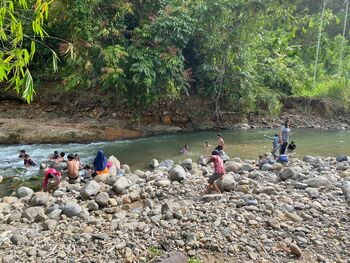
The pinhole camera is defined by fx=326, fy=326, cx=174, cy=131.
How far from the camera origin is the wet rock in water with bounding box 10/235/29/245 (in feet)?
15.0

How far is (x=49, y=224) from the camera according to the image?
512cm

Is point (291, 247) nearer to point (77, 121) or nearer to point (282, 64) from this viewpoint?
→ point (77, 121)

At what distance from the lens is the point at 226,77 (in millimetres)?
17859

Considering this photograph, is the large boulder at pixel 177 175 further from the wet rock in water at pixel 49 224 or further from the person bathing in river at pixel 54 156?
the person bathing in river at pixel 54 156

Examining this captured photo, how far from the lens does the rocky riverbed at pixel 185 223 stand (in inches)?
173

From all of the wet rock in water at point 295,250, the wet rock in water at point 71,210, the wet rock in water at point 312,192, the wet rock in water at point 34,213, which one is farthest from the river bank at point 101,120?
the wet rock in water at point 295,250

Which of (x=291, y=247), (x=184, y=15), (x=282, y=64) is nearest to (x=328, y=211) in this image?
(x=291, y=247)

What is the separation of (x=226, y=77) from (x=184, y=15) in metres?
4.19

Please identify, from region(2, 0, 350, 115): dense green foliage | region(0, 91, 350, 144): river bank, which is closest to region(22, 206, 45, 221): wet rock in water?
region(2, 0, 350, 115): dense green foliage

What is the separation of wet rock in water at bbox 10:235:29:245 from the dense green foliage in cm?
905

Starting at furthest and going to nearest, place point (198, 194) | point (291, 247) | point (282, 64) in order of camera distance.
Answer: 1. point (282, 64)
2. point (198, 194)
3. point (291, 247)

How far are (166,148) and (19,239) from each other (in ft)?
31.2

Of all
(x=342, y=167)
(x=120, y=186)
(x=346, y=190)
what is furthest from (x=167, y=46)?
(x=346, y=190)

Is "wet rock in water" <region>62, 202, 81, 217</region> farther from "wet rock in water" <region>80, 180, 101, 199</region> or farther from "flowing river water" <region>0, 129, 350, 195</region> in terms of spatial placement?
"flowing river water" <region>0, 129, 350, 195</region>
